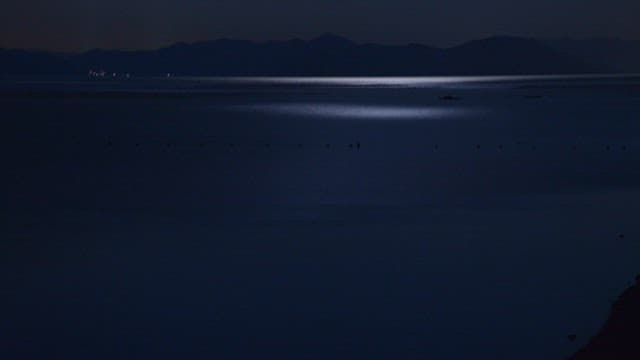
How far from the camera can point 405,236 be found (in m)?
18.2

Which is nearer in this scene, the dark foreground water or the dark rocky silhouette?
the dark rocky silhouette

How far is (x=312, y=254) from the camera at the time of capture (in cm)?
1647

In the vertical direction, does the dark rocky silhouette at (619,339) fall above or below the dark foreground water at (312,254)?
above

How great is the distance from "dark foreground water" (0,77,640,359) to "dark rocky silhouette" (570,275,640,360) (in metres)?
0.68

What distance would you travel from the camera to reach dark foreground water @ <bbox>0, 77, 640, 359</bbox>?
11531 mm

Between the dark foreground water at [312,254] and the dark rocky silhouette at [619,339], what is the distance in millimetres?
679

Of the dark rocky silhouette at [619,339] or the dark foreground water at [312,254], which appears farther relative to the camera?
the dark foreground water at [312,254]

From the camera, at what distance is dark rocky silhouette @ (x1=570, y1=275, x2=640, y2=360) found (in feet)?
29.0

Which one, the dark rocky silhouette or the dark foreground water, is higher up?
the dark rocky silhouette

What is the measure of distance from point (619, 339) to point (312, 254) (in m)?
7.72

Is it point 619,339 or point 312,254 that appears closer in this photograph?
point 619,339

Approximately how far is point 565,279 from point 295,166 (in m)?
19.9

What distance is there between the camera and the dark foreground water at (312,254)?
11.5 meters

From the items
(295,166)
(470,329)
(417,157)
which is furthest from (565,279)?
(417,157)
